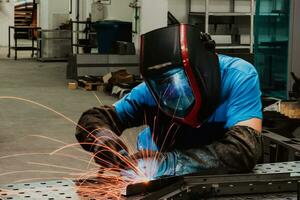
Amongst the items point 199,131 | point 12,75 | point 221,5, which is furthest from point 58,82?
point 199,131

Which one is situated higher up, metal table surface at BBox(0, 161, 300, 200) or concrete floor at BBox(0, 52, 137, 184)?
metal table surface at BBox(0, 161, 300, 200)

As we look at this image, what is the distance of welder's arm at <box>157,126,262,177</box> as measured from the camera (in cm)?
190

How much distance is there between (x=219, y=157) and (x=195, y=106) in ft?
0.65

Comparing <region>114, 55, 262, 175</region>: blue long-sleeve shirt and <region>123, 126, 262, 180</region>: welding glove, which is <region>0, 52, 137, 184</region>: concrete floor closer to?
<region>114, 55, 262, 175</region>: blue long-sleeve shirt

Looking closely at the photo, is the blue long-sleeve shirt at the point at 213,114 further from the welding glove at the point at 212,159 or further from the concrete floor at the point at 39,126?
the concrete floor at the point at 39,126

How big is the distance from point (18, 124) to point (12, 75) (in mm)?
4790

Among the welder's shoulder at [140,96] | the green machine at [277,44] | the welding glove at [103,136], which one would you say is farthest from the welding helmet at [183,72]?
the green machine at [277,44]

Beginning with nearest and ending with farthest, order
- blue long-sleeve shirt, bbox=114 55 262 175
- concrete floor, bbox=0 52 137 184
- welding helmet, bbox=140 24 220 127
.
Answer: welding helmet, bbox=140 24 220 127 < blue long-sleeve shirt, bbox=114 55 262 175 < concrete floor, bbox=0 52 137 184

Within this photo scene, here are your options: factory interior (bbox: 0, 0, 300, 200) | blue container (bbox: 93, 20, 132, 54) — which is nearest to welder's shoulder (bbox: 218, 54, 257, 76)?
factory interior (bbox: 0, 0, 300, 200)

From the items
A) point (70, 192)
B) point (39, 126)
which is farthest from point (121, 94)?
point (70, 192)

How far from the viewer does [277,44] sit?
26.7 feet

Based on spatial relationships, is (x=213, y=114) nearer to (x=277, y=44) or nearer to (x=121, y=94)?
(x=121, y=94)

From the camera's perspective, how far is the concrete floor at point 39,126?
4.65 meters

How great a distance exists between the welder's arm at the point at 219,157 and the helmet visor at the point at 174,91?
15cm
